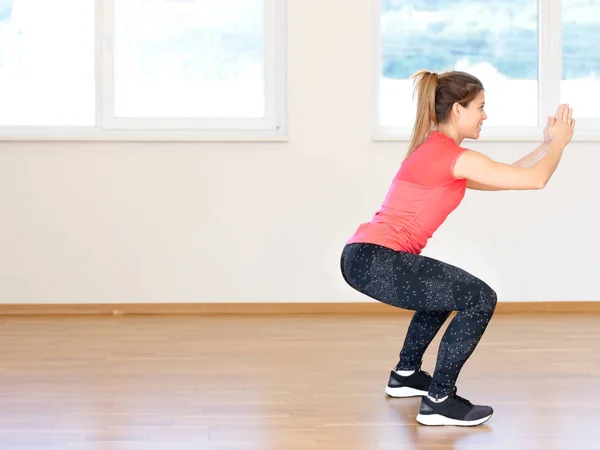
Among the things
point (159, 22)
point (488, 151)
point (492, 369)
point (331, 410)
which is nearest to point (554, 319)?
point (488, 151)

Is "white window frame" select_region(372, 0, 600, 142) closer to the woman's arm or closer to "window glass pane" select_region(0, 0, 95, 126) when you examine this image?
"window glass pane" select_region(0, 0, 95, 126)

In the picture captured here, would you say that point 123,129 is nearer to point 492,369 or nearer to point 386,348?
point 386,348

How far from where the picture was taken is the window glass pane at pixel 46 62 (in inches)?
179

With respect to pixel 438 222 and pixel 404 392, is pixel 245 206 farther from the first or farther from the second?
pixel 438 222

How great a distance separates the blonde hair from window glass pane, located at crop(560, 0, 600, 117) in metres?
2.38

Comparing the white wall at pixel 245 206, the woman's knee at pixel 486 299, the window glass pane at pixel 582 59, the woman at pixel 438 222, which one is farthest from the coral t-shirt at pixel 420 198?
the window glass pane at pixel 582 59

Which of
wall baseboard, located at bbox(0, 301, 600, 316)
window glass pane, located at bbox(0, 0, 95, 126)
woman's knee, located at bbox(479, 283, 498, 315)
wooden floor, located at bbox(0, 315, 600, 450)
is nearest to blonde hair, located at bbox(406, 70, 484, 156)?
woman's knee, located at bbox(479, 283, 498, 315)

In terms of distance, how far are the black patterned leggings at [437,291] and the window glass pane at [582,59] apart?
2.62 metres

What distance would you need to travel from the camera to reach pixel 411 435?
7.51 ft

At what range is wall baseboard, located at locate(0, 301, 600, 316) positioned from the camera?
4457 millimetres

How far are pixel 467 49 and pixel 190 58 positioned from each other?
1.43 m

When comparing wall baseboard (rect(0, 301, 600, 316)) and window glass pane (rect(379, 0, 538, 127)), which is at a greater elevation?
window glass pane (rect(379, 0, 538, 127))

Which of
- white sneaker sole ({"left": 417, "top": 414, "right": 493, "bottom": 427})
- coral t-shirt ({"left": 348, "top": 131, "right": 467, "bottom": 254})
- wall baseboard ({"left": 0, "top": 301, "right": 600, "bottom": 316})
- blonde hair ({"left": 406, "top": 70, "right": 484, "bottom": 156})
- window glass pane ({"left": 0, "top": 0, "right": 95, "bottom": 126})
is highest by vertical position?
window glass pane ({"left": 0, "top": 0, "right": 95, "bottom": 126})

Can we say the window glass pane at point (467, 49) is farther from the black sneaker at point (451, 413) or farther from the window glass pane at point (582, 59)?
the black sneaker at point (451, 413)
